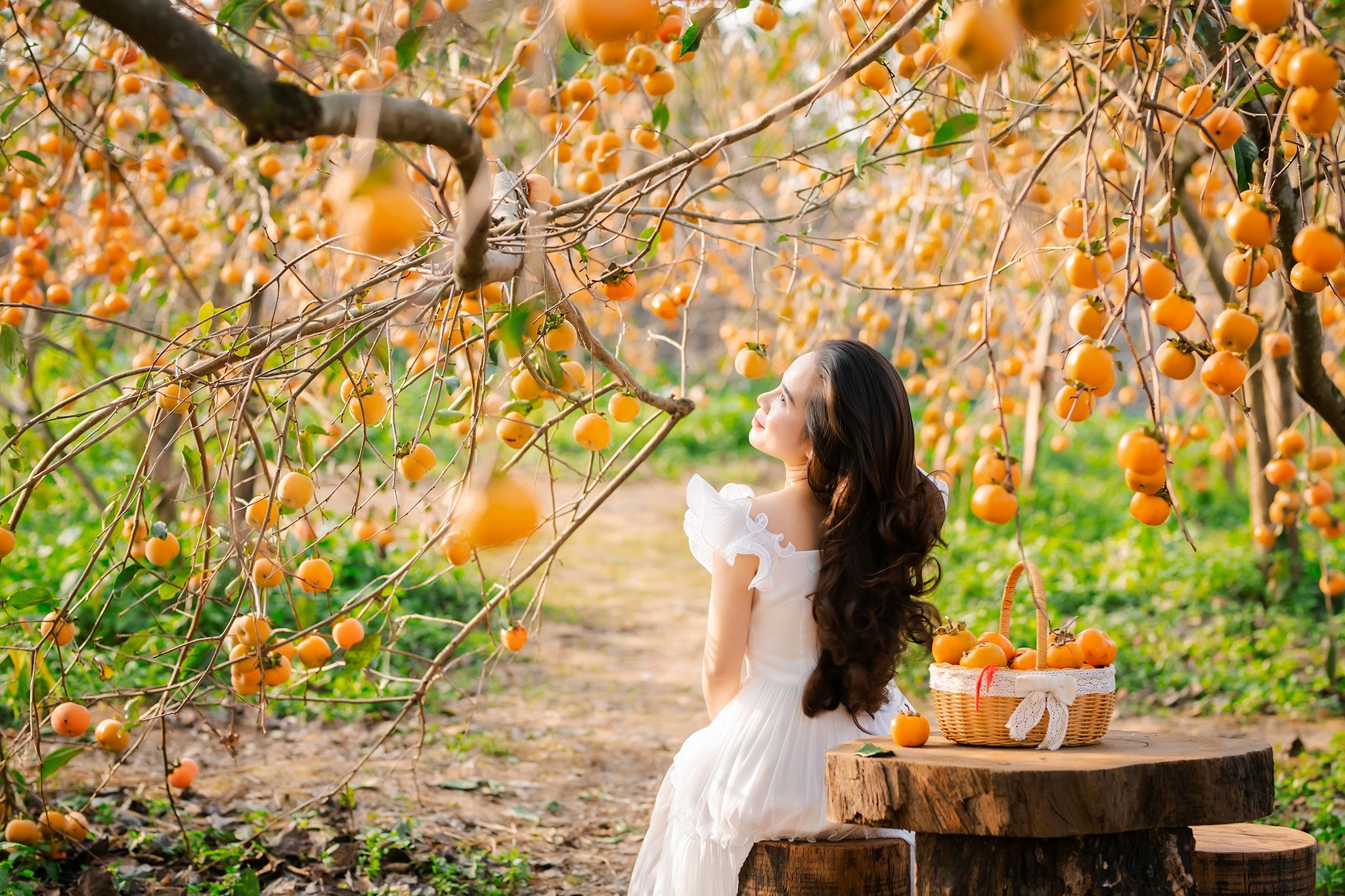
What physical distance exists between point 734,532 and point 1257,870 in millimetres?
873

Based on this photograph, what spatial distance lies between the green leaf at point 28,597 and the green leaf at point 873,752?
4.09 feet

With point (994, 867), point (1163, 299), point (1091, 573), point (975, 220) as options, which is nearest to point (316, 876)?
point (994, 867)

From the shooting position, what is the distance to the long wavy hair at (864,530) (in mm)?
A: 1704

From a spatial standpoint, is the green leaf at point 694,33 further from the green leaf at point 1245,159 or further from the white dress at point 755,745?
the green leaf at point 1245,159

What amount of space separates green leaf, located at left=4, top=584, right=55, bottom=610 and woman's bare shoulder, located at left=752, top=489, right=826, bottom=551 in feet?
3.64

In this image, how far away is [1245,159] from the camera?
1453 millimetres

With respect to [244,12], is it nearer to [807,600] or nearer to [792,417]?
[792,417]

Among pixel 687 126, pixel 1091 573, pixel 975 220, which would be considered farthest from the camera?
pixel 687 126

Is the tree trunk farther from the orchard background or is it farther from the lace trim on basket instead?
the lace trim on basket

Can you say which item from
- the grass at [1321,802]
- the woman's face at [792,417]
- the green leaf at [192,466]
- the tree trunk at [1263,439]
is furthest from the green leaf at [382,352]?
the tree trunk at [1263,439]

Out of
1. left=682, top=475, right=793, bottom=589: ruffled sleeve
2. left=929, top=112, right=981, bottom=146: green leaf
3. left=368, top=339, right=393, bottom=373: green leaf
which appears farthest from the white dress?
left=929, top=112, right=981, bottom=146: green leaf

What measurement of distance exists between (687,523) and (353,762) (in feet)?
5.20

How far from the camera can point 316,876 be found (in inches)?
85.4

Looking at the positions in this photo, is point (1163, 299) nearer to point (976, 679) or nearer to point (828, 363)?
point (976, 679)
